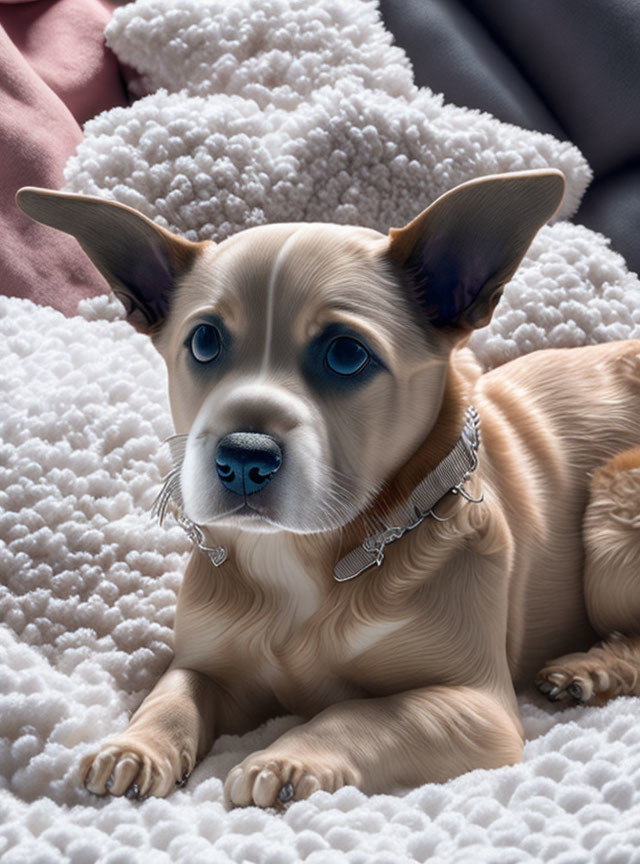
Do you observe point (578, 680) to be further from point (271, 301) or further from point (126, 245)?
point (126, 245)

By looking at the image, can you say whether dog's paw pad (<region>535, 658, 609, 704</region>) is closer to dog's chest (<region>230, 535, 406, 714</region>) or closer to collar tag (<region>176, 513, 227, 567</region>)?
dog's chest (<region>230, 535, 406, 714</region>)

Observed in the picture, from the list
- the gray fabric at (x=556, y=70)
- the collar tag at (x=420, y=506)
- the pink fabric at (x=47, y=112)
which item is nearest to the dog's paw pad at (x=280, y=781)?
the collar tag at (x=420, y=506)

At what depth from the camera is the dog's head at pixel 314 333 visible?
125 cm

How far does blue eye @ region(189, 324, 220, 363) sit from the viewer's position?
136 cm

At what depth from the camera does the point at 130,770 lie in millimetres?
1297

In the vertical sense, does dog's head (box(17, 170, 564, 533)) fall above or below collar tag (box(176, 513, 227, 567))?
above

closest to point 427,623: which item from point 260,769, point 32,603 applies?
point 260,769

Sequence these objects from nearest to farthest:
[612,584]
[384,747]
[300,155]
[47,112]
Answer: [384,747] < [612,584] < [300,155] < [47,112]

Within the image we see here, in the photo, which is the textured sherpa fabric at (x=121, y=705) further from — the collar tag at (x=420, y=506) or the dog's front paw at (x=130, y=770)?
the collar tag at (x=420, y=506)

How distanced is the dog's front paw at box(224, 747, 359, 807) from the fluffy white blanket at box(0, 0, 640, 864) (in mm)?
29

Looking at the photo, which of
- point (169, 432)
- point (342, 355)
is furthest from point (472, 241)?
point (169, 432)

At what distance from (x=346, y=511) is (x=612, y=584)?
57cm

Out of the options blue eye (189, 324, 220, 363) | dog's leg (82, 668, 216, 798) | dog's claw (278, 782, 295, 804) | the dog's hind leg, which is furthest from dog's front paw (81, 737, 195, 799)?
the dog's hind leg

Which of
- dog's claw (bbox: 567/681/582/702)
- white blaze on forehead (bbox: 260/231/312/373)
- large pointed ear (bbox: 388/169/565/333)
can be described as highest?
large pointed ear (bbox: 388/169/565/333)
